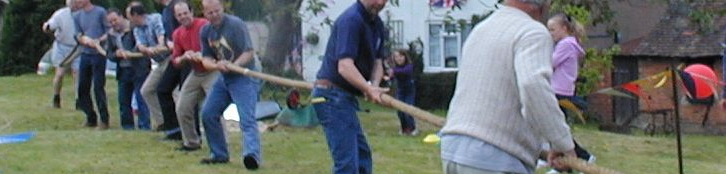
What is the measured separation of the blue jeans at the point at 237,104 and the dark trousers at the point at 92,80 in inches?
173

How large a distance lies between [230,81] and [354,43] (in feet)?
8.82

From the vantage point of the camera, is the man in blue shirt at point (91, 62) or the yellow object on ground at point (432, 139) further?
the man in blue shirt at point (91, 62)

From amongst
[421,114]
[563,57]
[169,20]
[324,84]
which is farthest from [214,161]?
[421,114]

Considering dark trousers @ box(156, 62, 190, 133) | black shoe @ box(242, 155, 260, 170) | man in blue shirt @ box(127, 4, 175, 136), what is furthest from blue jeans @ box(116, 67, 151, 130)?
black shoe @ box(242, 155, 260, 170)

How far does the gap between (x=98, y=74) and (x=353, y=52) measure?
7.60m

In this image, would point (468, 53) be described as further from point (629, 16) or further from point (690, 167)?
point (629, 16)

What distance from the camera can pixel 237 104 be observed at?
38.6ft

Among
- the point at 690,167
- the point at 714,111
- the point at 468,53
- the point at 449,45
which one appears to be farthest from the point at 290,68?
the point at 468,53

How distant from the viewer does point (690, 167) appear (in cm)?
1389

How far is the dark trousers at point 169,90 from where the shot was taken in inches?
534

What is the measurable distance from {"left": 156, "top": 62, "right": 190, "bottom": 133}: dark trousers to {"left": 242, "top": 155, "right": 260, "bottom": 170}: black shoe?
1.61 metres

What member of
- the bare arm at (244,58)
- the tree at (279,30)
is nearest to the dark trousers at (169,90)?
the bare arm at (244,58)

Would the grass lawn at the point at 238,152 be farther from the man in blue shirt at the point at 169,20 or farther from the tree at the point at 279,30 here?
the tree at the point at 279,30

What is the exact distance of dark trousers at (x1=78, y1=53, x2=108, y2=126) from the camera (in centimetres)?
1625
